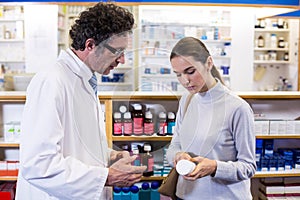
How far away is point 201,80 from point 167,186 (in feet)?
1.66

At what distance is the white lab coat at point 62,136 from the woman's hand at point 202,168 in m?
0.31

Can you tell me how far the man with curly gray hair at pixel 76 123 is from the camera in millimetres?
1178

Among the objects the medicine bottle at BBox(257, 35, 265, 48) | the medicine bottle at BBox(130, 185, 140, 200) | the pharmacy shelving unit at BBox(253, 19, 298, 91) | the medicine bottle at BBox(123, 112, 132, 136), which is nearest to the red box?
the medicine bottle at BBox(130, 185, 140, 200)

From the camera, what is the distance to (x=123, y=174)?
1243mm

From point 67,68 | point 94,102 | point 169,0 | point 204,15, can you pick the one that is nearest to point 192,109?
point 94,102

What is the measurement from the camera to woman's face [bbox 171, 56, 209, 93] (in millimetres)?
1334

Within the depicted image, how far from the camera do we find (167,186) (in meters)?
1.65

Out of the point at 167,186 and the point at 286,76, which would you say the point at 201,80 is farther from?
the point at 286,76

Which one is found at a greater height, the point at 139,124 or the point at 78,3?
the point at 78,3

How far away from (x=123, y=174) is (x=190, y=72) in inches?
16.3

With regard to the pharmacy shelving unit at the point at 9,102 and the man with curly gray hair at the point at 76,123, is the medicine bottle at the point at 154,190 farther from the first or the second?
the man with curly gray hair at the point at 76,123

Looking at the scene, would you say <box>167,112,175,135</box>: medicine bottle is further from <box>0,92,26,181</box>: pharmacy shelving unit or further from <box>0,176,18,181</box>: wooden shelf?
<box>0,176,18,181</box>: wooden shelf

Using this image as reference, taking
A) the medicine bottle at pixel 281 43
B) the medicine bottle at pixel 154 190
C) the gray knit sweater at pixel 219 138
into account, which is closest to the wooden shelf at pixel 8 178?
the medicine bottle at pixel 154 190

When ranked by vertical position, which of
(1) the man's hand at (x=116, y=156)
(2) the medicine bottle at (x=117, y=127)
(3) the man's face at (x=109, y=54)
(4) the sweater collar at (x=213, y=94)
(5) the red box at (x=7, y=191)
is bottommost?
(5) the red box at (x=7, y=191)
